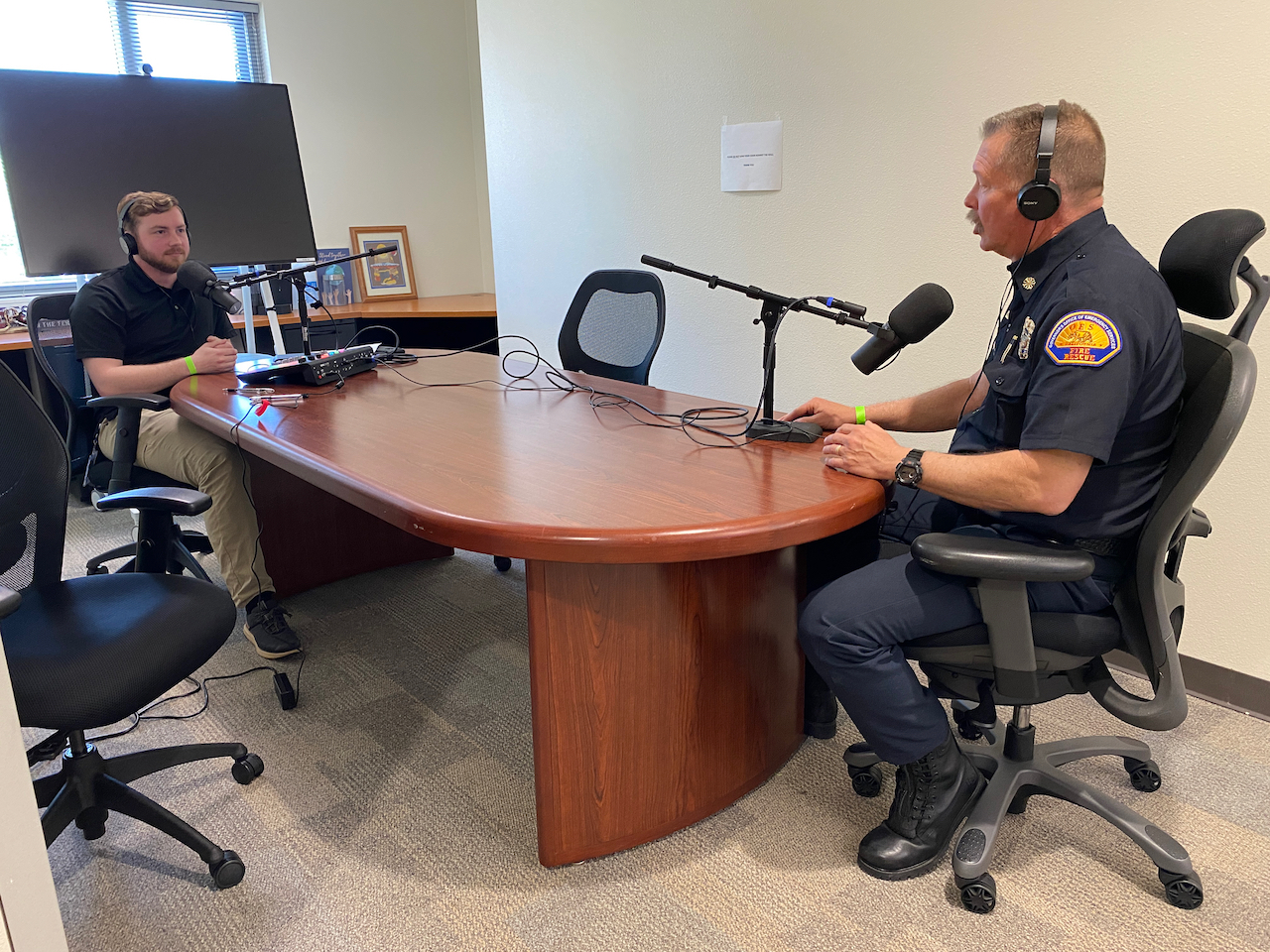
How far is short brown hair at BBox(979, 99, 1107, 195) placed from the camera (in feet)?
4.67

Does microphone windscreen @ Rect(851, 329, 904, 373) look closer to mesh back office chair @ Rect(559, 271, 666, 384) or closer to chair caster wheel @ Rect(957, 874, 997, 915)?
chair caster wheel @ Rect(957, 874, 997, 915)

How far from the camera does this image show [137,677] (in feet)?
4.66

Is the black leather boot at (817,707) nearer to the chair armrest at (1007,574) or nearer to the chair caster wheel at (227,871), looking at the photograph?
the chair armrest at (1007,574)

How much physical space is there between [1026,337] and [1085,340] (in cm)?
15

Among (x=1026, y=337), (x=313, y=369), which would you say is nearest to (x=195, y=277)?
(x=313, y=369)

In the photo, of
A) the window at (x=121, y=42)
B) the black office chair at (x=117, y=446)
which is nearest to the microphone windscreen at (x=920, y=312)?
the black office chair at (x=117, y=446)

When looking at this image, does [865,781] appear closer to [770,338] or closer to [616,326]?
[770,338]

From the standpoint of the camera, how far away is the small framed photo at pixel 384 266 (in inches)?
192

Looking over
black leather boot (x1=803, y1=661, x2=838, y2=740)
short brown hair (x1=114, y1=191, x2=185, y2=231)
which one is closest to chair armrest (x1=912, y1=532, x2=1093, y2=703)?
black leather boot (x1=803, y1=661, x2=838, y2=740)

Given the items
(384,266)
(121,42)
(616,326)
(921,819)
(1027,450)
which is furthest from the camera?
(384,266)

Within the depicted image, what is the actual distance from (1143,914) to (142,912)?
1.75 meters

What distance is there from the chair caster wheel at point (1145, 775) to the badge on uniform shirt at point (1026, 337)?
0.96 meters

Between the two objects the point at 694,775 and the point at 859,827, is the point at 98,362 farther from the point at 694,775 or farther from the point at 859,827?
the point at 859,827

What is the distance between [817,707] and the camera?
1.96 metres
